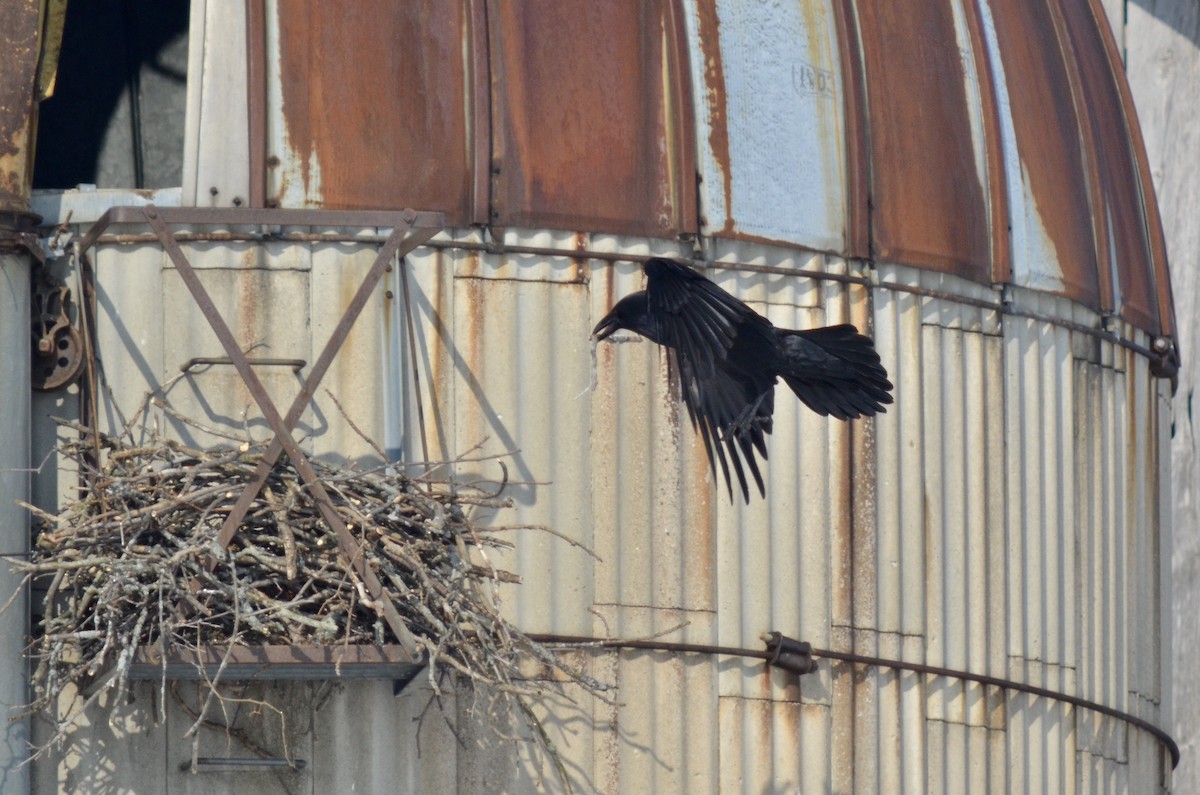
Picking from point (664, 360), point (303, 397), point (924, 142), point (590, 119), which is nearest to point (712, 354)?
point (664, 360)

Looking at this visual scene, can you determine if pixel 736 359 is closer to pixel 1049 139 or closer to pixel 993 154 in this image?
pixel 993 154

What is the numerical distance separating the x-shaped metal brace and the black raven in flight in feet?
2.67

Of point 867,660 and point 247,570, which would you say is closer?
point 247,570

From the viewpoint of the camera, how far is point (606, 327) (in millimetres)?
8836

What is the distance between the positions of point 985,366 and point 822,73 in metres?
1.38

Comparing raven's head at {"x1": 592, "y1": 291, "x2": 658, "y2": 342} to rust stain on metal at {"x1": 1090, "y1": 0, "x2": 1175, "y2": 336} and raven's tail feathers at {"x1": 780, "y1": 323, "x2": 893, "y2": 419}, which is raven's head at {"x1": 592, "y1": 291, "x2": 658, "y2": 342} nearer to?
raven's tail feathers at {"x1": 780, "y1": 323, "x2": 893, "y2": 419}

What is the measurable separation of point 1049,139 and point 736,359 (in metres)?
2.61

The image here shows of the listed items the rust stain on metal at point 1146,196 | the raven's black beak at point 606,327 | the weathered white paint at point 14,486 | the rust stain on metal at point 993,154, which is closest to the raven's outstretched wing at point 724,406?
the raven's black beak at point 606,327

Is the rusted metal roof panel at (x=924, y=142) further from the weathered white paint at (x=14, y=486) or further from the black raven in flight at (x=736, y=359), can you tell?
the weathered white paint at (x=14, y=486)

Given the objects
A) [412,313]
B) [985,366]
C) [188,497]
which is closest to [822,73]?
[985,366]

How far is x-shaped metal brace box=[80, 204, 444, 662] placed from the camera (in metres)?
7.54

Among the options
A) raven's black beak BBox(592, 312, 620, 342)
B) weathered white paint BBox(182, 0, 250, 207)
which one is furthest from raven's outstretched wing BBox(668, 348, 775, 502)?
weathered white paint BBox(182, 0, 250, 207)

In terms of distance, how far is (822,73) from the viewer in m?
9.70

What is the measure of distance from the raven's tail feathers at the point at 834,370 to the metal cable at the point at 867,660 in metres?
1.01
